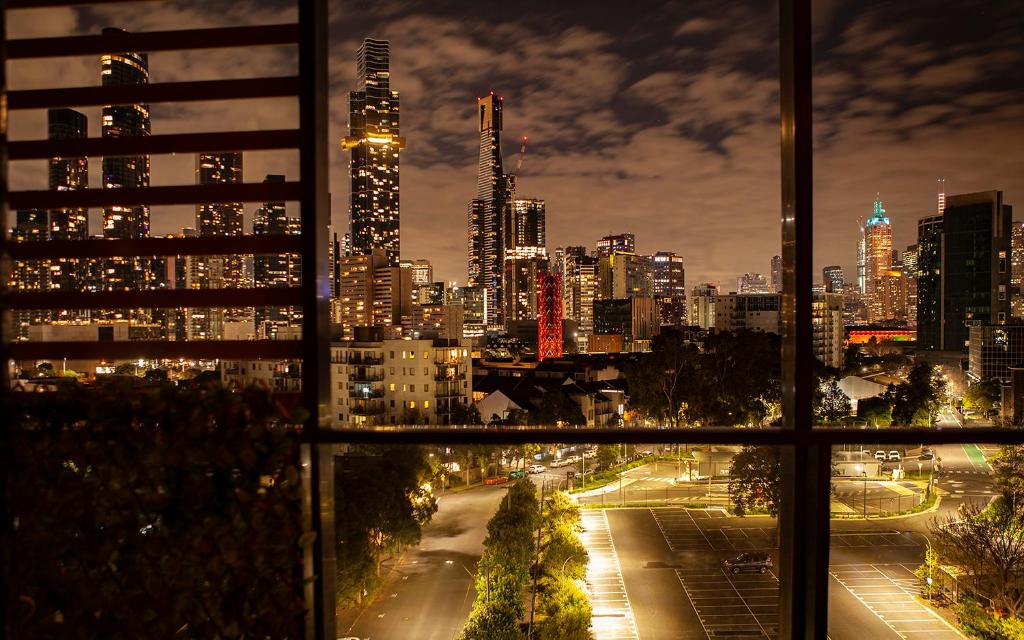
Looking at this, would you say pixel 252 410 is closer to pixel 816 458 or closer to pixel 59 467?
pixel 59 467

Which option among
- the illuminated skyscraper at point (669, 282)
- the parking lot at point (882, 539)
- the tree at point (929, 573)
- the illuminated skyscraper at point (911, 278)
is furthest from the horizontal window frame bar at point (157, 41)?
the illuminated skyscraper at point (669, 282)

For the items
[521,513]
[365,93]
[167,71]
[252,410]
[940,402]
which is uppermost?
[365,93]

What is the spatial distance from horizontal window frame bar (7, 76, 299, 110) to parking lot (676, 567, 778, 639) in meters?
10.5

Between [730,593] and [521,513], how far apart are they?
6987 millimetres

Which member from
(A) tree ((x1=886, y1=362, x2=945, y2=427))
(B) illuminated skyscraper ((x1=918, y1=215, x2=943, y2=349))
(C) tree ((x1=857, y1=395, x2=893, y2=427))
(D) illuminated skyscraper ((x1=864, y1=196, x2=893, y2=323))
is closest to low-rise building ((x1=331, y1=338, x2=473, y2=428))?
(C) tree ((x1=857, y1=395, x2=893, y2=427))

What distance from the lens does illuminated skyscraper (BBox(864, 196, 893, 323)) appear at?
42.5 meters

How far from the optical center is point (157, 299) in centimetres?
155

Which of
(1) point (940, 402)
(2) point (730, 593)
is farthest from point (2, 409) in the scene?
(1) point (940, 402)

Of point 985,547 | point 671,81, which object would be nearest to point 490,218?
point 985,547

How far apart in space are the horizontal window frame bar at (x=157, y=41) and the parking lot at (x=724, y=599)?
415 inches

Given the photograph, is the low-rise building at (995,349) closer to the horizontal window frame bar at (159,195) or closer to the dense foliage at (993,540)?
the dense foliage at (993,540)

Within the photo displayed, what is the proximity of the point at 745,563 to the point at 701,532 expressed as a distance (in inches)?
36.2

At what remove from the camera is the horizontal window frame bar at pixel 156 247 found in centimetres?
153

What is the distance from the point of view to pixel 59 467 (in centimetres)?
130
